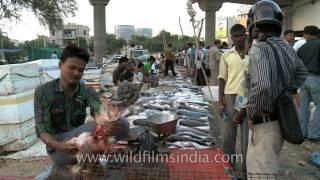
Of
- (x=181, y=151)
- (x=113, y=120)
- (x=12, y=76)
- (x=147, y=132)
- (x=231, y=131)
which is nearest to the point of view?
(x=113, y=120)

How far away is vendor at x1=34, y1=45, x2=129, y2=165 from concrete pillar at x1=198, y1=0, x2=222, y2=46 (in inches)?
1278

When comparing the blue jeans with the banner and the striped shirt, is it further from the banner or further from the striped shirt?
the banner

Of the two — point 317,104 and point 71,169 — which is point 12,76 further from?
point 317,104

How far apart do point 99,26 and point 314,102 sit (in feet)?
78.4

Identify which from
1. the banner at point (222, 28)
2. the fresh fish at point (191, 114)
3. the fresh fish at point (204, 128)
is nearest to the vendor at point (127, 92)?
the fresh fish at point (191, 114)

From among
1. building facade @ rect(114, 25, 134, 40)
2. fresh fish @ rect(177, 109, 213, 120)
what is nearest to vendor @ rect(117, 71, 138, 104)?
fresh fish @ rect(177, 109, 213, 120)

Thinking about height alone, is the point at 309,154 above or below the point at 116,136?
below

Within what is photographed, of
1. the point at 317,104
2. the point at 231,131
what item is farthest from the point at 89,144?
the point at 317,104

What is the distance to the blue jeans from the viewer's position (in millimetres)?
7500

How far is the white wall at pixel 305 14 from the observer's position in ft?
94.0

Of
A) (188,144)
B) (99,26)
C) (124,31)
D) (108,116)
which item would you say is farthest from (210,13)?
(124,31)

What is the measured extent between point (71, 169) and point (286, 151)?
16.0 feet

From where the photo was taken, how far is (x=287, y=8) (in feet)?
112

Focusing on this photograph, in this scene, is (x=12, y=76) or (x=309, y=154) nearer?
(x=309, y=154)
